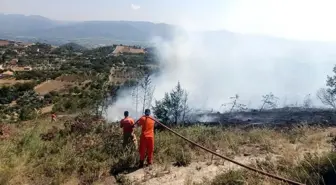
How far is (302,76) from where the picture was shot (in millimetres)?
99625

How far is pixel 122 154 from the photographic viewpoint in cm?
1056

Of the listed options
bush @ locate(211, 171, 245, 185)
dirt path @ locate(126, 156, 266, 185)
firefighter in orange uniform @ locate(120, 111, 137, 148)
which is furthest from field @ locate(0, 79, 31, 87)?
bush @ locate(211, 171, 245, 185)

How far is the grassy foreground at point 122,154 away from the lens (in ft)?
25.2

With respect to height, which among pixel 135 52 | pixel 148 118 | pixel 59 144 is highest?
pixel 148 118

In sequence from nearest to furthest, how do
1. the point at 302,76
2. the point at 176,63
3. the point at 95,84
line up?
1. the point at 95,84
2. the point at 302,76
3. the point at 176,63

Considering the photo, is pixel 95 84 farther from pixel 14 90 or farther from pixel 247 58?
pixel 247 58

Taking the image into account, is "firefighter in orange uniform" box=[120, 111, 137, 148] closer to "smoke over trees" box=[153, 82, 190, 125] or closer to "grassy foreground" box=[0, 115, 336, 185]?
"grassy foreground" box=[0, 115, 336, 185]

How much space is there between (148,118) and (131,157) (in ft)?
3.60

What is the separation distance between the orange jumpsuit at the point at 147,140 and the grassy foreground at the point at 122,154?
343 mm

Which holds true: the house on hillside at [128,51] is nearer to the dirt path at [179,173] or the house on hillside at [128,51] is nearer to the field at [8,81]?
the field at [8,81]

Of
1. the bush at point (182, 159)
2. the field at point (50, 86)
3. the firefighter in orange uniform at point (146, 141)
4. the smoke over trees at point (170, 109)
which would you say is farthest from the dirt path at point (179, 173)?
the field at point (50, 86)

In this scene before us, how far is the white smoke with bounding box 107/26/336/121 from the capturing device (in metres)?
79.4

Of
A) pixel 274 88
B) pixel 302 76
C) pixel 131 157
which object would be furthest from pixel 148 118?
pixel 302 76

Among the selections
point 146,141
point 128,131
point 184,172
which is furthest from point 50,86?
point 184,172
